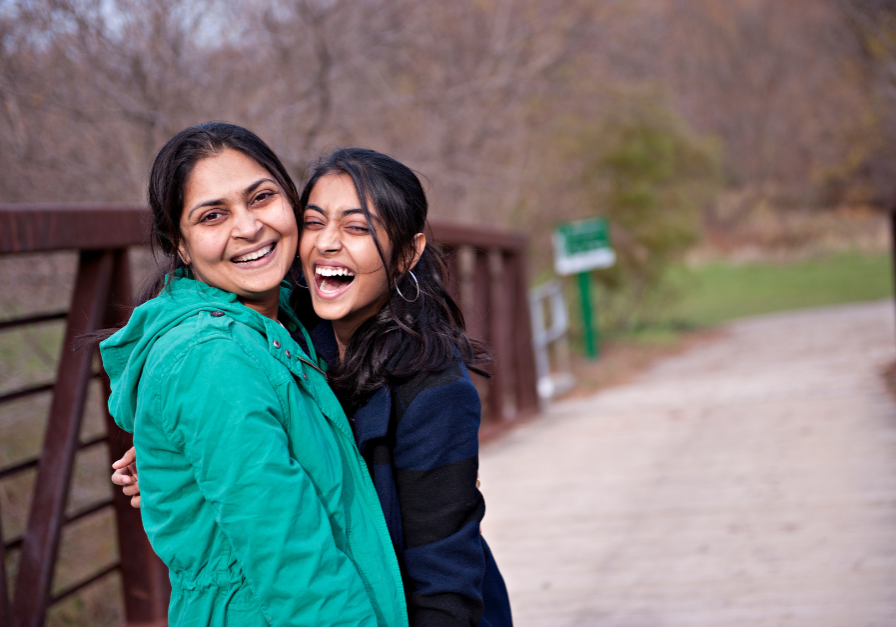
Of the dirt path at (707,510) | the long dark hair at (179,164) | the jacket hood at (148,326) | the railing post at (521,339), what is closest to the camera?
the jacket hood at (148,326)

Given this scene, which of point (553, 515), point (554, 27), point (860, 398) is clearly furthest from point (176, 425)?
point (554, 27)

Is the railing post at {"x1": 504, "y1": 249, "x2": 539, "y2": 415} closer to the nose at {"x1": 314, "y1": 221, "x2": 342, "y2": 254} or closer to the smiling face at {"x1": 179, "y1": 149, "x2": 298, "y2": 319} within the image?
the nose at {"x1": 314, "y1": 221, "x2": 342, "y2": 254}

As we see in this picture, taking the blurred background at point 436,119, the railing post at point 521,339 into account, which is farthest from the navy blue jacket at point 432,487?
the railing post at point 521,339

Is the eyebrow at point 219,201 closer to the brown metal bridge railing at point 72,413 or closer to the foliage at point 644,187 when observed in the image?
the brown metal bridge railing at point 72,413

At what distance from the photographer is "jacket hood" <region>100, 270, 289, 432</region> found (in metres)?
1.34

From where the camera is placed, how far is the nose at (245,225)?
1.50m

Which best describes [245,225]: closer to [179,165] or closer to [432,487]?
[179,165]

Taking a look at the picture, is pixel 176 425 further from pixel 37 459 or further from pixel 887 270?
pixel 887 270

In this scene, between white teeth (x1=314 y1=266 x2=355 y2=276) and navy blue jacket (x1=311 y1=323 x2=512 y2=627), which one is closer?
navy blue jacket (x1=311 y1=323 x2=512 y2=627)

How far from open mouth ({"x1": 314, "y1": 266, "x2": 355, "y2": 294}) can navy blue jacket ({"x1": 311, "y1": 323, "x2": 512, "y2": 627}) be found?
26cm

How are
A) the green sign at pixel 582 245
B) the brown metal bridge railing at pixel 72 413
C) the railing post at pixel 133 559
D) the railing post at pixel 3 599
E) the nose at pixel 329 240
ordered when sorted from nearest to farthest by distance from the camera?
the nose at pixel 329 240 → the railing post at pixel 3 599 → the brown metal bridge railing at pixel 72 413 → the railing post at pixel 133 559 → the green sign at pixel 582 245

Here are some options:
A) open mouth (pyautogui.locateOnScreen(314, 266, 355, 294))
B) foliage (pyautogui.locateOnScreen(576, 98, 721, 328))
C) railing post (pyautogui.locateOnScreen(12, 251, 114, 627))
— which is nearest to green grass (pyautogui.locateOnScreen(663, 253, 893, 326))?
foliage (pyautogui.locateOnScreen(576, 98, 721, 328))

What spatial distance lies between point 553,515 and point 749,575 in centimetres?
118

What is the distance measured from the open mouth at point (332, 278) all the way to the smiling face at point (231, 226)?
0.12 metres
